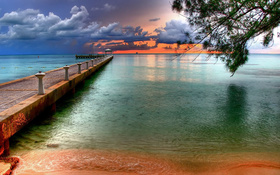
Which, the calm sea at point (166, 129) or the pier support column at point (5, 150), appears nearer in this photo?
the pier support column at point (5, 150)

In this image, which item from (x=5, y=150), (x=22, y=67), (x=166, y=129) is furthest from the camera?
(x=22, y=67)

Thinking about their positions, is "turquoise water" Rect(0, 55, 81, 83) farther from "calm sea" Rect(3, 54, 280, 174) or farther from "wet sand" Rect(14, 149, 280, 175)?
"wet sand" Rect(14, 149, 280, 175)

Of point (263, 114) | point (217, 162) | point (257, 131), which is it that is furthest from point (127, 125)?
point (263, 114)

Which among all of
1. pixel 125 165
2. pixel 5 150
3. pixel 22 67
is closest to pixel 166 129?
pixel 125 165

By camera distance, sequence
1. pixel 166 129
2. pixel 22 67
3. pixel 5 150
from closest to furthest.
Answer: pixel 5 150 < pixel 166 129 < pixel 22 67

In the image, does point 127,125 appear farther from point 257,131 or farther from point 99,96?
point 99,96

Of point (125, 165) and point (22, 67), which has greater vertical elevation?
point (22, 67)

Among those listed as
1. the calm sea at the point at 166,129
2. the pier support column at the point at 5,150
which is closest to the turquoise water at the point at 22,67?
the calm sea at the point at 166,129

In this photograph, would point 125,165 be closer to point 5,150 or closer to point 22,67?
point 5,150

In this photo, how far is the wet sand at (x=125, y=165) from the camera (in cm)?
446

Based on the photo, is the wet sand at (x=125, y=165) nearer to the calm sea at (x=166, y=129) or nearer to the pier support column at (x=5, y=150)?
the calm sea at (x=166, y=129)

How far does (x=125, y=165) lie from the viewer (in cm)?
471

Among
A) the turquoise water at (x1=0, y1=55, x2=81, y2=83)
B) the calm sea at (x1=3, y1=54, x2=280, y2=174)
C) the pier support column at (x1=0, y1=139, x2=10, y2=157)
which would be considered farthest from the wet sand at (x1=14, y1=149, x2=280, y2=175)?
the turquoise water at (x1=0, y1=55, x2=81, y2=83)

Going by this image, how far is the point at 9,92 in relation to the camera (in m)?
7.80
